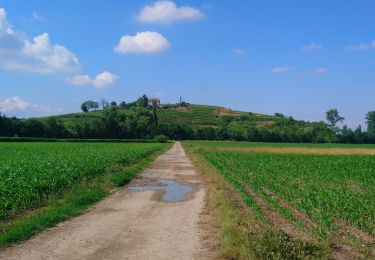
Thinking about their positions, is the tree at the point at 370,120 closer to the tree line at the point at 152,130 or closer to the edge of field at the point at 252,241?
the tree line at the point at 152,130

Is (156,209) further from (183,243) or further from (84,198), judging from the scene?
(183,243)

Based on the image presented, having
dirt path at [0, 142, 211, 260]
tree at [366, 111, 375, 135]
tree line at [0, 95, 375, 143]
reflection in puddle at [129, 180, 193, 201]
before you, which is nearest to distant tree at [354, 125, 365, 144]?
tree line at [0, 95, 375, 143]

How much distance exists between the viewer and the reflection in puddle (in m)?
17.4

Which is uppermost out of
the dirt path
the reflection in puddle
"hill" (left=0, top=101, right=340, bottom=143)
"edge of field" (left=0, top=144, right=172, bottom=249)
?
"hill" (left=0, top=101, right=340, bottom=143)

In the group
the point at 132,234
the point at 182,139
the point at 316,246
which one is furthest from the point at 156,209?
the point at 182,139

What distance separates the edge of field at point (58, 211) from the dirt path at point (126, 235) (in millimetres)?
326

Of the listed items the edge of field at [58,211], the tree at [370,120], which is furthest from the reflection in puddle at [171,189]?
the tree at [370,120]

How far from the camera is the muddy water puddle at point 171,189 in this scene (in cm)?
1738

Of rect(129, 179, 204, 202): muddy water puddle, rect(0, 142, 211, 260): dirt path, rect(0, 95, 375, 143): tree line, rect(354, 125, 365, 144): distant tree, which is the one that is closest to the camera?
rect(0, 142, 211, 260): dirt path

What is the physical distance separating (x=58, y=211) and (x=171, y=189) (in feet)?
26.6

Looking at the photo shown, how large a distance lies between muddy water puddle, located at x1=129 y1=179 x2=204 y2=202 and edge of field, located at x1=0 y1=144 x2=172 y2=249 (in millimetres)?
1363

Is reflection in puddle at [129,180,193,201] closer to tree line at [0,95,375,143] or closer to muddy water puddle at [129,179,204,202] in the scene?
muddy water puddle at [129,179,204,202]

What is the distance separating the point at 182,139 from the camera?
149m

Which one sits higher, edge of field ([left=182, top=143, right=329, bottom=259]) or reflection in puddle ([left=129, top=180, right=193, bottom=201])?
edge of field ([left=182, top=143, right=329, bottom=259])
